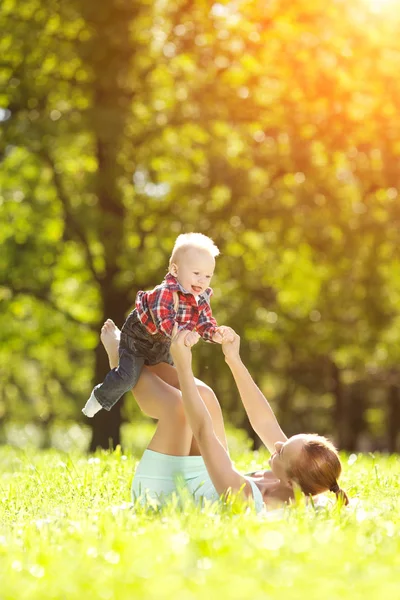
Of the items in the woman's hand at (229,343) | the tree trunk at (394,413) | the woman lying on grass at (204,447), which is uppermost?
the woman's hand at (229,343)

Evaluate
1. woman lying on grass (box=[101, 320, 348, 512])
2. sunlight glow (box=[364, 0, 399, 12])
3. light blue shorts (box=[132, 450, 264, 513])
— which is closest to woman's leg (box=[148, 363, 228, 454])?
woman lying on grass (box=[101, 320, 348, 512])

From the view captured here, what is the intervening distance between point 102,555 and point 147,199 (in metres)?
12.7

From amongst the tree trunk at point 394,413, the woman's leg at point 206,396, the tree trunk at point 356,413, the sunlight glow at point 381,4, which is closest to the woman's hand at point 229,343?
the woman's leg at point 206,396

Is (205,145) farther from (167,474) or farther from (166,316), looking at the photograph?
(167,474)

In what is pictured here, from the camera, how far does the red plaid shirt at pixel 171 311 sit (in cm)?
576

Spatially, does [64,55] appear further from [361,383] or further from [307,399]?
[307,399]

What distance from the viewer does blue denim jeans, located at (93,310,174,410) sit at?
588 cm

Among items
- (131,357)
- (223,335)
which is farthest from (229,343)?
(131,357)

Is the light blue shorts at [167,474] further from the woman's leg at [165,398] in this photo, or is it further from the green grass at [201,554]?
the green grass at [201,554]

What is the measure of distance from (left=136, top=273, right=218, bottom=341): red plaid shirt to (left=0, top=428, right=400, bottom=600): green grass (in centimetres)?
125

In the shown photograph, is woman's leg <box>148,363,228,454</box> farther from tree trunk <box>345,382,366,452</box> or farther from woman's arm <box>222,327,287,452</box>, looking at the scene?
tree trunk <box>345,382,366,452</box>

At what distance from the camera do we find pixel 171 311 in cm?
578

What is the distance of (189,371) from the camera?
17.4 feet

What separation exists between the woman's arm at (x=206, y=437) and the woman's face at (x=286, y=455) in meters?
0.21
